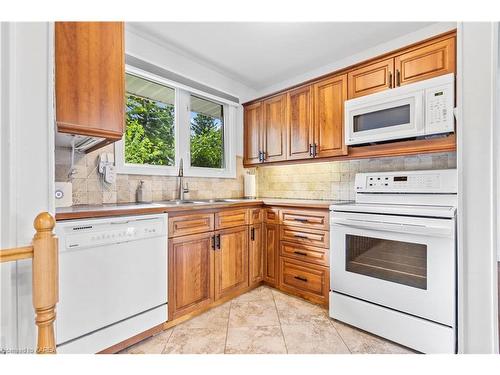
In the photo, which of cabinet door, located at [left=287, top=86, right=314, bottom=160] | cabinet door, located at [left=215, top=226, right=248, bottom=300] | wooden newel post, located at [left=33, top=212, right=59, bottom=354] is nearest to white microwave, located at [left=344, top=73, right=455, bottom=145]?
cabinet door, located at [left=287, top=86, right=314, bottom=160]

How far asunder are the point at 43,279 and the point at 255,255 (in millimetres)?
1987

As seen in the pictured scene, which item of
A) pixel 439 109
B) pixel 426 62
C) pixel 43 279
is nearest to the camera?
pixel 43 279

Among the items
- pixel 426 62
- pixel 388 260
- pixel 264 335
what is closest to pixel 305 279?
pixel 264 335

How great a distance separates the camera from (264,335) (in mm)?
1827

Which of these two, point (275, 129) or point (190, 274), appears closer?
point (190, 274)

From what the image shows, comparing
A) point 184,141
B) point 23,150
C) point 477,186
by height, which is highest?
point 184,141

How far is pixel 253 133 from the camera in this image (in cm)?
313

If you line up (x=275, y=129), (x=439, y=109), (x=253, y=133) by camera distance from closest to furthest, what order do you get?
(x=439, y=109) < (x=275, y=129) < (x=253, y=133)

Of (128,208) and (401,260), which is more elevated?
(128,208)

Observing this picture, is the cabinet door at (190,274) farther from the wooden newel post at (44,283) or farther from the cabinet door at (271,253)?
the wooden newel post at (44,283)

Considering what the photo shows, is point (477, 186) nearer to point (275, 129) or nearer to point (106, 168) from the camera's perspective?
point (275, 129)

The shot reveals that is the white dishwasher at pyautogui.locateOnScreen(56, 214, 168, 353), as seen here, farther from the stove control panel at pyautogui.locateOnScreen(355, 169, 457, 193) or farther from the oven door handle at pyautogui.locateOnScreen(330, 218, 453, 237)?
the stove control panel at pyautogui.locateOnScreen(355, 169, 457, 193)

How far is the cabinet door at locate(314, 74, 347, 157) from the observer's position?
2.33 meters
